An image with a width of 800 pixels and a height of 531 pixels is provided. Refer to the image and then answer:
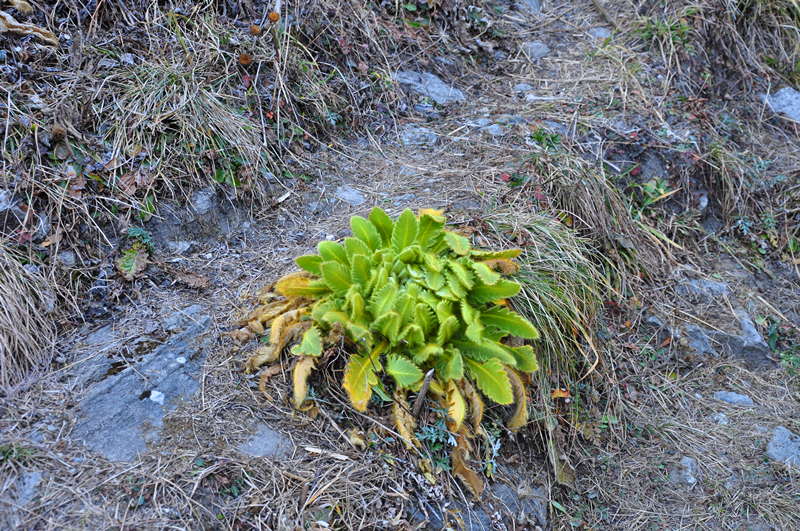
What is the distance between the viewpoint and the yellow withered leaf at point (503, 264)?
8.46ft

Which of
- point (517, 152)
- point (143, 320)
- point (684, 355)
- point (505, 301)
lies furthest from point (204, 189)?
point (684, 355)

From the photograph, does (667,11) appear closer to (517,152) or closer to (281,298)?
(517,152)

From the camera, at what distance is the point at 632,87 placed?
434 cm

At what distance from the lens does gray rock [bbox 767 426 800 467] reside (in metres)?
3.02

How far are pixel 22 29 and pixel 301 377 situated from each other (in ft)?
8.29

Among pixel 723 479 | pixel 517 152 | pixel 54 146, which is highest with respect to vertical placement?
pixel 54 146

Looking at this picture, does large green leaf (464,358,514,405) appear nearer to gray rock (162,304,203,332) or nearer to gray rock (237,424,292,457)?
gray rock (237,424,292,457)

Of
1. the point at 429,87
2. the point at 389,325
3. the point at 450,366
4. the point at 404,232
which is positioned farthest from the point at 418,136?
the point at 450,366

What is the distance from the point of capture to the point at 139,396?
217 centimetres

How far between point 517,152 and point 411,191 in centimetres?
87

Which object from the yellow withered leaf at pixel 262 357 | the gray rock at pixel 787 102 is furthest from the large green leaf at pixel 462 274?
the gray rock at pixel 787 102

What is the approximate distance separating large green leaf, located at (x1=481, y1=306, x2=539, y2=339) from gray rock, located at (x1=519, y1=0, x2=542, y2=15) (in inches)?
158

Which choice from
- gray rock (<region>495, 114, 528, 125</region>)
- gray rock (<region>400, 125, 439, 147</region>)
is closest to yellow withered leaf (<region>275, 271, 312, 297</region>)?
gray rock (<region>400, 125, 439, 147</region>)

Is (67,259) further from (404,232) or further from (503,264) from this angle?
(503,264)
